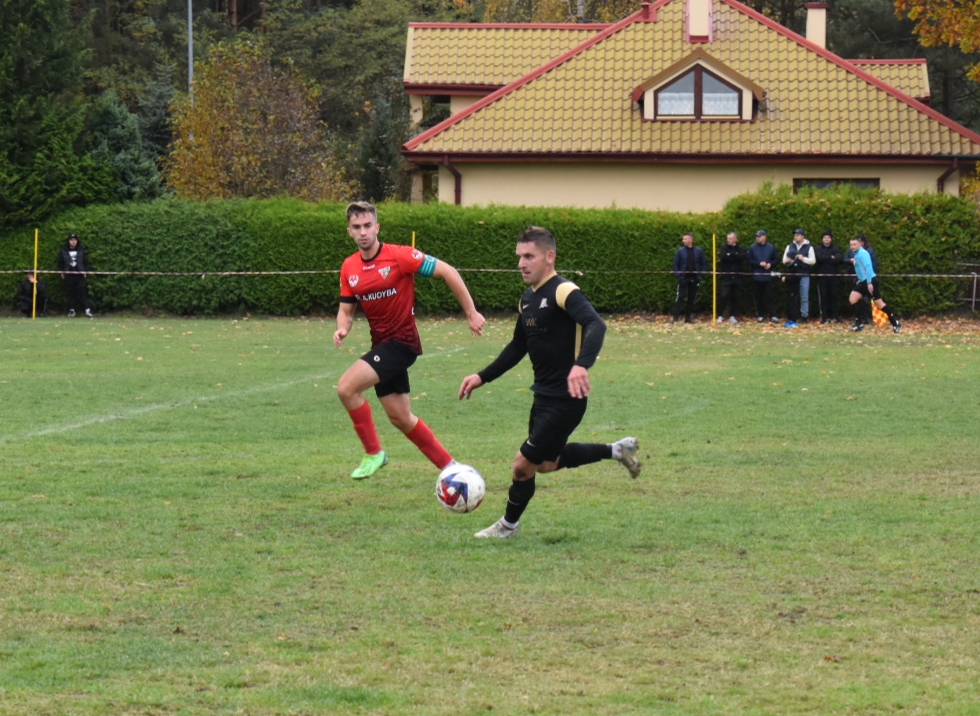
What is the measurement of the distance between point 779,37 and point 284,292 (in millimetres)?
15510

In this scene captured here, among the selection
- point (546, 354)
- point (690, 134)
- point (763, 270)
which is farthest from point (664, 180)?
point (546, 354)

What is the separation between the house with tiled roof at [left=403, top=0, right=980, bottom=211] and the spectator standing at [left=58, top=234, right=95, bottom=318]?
8316 millimetres

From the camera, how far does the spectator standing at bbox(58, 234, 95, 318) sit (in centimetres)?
2952

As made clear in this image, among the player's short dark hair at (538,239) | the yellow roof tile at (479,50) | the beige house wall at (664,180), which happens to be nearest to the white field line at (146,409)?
the player's short dark hair at (538,239)

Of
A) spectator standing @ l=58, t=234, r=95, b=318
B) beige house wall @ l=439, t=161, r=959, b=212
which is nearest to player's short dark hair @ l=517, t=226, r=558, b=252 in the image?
spectator standing @ l=58, t=234, r=95, b=318

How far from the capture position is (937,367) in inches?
725

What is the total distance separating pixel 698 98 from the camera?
34875 millimetres

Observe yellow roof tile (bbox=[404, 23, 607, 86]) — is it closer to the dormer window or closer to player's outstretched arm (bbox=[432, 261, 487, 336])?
the dormer window

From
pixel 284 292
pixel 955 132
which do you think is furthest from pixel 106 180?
pixel 955 132

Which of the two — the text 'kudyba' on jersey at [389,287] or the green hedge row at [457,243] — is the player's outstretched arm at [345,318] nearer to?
the text 'kudyba' on jersey at [389,287]

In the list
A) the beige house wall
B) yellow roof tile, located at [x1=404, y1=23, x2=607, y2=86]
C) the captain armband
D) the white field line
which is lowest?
the white field line

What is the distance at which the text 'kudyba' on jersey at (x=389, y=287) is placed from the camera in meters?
9.44

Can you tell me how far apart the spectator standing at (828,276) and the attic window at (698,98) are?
7.37 meters

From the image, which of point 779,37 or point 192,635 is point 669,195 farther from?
point 192,635
